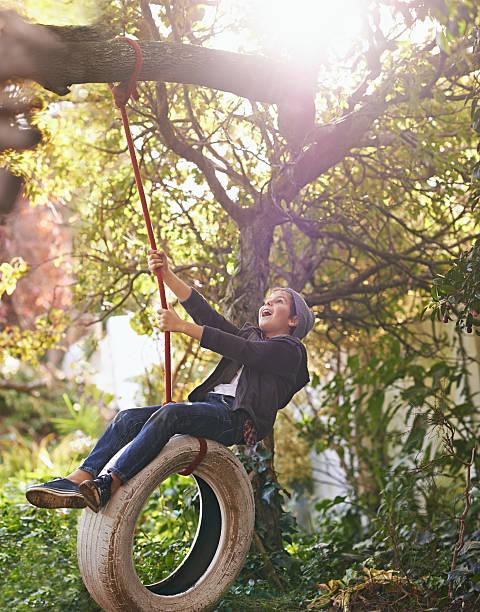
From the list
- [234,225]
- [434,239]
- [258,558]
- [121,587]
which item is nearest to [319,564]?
[258,558]

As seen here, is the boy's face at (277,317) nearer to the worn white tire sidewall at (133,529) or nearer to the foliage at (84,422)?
the worn white tire sidewall at (133,529)

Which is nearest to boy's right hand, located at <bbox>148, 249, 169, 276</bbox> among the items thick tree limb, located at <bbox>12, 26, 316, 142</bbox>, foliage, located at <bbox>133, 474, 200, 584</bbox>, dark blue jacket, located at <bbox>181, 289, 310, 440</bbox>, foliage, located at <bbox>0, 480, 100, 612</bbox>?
dark blue jacket, located at <bbox>181, 289, 310, 440</bbox>

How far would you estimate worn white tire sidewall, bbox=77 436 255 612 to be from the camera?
2580 mm

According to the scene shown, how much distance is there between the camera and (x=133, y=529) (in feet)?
8.63

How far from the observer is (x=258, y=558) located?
12.7 feet

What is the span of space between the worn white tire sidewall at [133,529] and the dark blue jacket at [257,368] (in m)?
0.22

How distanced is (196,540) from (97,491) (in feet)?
2.60

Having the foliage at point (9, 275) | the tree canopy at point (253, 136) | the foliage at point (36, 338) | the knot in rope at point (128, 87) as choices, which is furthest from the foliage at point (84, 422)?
the knot in rope at point (128, 87)

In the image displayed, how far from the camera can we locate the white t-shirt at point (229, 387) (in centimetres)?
305

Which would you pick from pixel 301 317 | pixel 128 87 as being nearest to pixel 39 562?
pixel 301 317

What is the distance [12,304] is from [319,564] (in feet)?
24.6

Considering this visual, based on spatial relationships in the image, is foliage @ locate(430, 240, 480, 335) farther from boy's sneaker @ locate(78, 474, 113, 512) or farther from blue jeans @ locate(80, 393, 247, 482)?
boy's sneaker @ locate(78, 474, 113, 512)

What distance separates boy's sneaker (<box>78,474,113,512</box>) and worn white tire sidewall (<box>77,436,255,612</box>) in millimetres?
32

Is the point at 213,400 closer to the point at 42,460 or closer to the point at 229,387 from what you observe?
the point at 229,387
